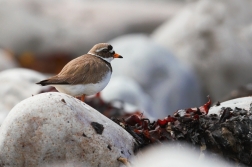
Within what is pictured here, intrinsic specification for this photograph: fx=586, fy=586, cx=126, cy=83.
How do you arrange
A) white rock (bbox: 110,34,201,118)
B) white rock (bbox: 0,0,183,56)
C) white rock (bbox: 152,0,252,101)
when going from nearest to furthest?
white rock (bbox: 110,34,201,118) → white rock (bbox: 152,0,252,101) → white rock (bbox: 0,0,183,56)

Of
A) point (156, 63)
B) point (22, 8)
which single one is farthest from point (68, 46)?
point (156, 63)

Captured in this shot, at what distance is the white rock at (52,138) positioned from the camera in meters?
5.35

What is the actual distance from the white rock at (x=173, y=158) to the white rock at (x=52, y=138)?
307 mm

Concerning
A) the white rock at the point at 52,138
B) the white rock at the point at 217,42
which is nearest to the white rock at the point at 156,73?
the white rock at the point at 217,42

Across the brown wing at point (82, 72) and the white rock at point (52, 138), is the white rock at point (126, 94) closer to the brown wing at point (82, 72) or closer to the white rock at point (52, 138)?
the brown wing at point (82, 72)

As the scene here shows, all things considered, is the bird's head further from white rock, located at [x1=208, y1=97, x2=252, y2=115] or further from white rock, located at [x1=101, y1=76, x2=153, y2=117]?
white rock, located at [x1=101, y1=76, x2=153, y2=117]

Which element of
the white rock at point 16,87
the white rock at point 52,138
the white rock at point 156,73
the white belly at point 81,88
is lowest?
the white rock at point 52,138

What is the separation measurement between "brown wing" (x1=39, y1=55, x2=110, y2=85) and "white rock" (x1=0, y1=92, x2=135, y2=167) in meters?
0.92

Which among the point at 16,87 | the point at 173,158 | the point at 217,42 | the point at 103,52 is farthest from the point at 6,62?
the point at 173,158

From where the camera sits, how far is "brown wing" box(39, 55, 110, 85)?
646 cm

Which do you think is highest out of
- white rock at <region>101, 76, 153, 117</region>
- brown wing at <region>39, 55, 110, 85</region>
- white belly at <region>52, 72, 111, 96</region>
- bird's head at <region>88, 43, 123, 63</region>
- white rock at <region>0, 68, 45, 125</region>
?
white rock at <region>101, 76, 153, 117</region>

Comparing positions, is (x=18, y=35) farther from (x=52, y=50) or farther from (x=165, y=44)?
(x=165, y=44)

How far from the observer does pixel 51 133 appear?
5363 millimetres

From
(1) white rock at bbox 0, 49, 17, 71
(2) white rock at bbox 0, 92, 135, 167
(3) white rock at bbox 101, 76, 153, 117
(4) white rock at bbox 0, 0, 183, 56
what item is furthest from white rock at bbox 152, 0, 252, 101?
(2) white rock at bbox 0, 92, 135, 167
